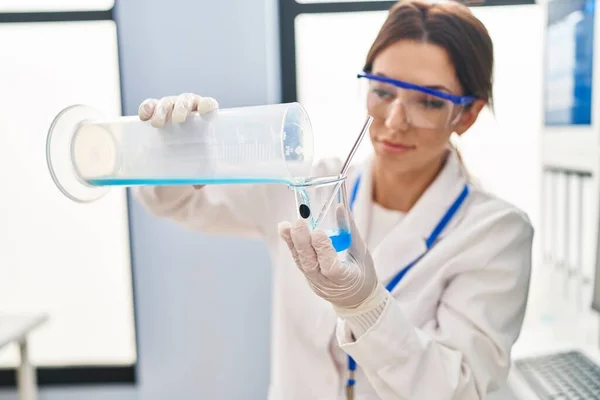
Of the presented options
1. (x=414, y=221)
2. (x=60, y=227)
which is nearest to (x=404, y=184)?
(x=414, y=221)

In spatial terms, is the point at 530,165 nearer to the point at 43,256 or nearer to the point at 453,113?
the point at 453,113

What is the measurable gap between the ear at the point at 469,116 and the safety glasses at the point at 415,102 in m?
0.02

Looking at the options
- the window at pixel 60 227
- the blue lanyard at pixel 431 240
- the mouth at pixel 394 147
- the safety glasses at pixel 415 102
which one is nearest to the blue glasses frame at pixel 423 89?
the safety glasses at pixel 415 102

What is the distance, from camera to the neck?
1.17m

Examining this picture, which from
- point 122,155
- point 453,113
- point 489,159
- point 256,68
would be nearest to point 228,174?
point 122,155

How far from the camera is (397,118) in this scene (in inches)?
38.1

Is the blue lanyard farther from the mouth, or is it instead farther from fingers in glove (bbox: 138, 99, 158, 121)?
fingers in glove (bbox: 138, 99, 158, 121)

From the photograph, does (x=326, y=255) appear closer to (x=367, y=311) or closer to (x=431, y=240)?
(x=367, y=311)

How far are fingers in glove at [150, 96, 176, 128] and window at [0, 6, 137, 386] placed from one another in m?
0.71

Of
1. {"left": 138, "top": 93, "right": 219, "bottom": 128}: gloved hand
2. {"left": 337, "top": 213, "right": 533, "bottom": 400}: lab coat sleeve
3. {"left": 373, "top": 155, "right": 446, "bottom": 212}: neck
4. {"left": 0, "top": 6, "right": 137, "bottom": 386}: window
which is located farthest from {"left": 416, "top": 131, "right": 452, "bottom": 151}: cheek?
{"left": 0, "top": 6, "right": 137, "bottom": 386}: window

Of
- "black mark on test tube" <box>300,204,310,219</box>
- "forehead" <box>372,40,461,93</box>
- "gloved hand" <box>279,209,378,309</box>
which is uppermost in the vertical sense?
"forehead" <box>372,40,461,93</box>

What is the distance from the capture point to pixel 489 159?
5.60 feet

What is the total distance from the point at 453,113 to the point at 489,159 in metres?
0.77

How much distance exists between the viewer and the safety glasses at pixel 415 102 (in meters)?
0.98
